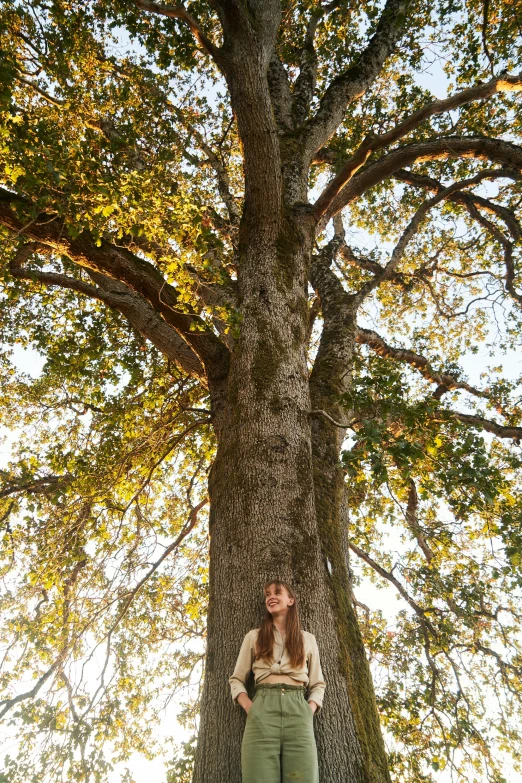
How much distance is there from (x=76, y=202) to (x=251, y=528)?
286 centimetres

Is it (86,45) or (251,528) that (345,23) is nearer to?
(86,45)

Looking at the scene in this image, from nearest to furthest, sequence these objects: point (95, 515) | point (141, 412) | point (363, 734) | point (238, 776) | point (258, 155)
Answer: point (238, 776) < point (363, 734) < point (258, 155) < point (95, 515) < point (141, 412)

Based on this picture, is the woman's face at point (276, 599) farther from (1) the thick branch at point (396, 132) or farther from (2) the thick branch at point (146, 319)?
(1) the thick branch at point (396, 132)

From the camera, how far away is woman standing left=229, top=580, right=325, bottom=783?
233 centimetres

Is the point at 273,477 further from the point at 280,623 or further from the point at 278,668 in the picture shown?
the point at 278,668

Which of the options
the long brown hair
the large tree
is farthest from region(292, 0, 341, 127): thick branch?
the long brown hair

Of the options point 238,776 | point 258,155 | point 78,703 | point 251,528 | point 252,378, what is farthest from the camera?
point 78,703

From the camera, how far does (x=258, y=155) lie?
4.80 meters

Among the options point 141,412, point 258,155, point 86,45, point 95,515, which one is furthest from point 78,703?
point 86,45

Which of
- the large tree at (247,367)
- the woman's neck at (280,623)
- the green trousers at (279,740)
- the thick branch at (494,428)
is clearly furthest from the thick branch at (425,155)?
the green trousers at (279,740)

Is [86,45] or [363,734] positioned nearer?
[363,734]

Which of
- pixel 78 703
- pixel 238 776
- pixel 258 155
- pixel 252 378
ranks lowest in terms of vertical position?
pixel 238 776

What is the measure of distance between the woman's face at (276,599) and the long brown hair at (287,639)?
22 millimetres

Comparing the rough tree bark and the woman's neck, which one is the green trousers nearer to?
the rough tree bark
